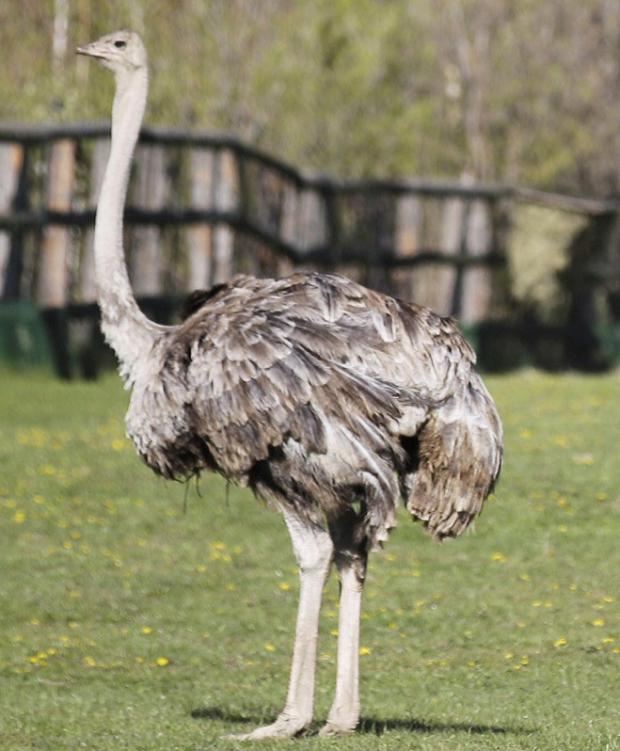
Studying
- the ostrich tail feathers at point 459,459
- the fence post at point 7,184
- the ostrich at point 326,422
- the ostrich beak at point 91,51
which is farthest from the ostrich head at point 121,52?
the fence post at point 7,184

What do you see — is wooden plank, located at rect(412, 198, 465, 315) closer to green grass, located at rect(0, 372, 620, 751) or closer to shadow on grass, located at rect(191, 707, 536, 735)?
green grass, located at rect(0, 372, 620, 751)

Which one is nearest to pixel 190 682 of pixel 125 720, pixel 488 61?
pixel 125 720

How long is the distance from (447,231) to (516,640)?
1357 cm

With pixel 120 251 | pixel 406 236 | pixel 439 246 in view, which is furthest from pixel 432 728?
pixel 439 246

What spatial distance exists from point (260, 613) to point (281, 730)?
2.71 m

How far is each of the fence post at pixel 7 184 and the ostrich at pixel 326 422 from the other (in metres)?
10.0

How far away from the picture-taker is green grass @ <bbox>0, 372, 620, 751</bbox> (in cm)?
787

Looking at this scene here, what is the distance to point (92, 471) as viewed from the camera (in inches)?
526

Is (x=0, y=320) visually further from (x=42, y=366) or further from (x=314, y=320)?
(x=314, y=320)

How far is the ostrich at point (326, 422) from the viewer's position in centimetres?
721

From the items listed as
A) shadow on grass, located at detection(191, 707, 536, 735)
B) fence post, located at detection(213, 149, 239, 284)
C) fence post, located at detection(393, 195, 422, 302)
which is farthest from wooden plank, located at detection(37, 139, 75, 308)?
shadow on grass, located at detection(191, 707, 536, 735)

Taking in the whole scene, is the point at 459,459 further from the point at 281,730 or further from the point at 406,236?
the point at 406,236

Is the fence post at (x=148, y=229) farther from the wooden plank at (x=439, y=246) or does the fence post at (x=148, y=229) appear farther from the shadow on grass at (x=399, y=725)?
the shadow on grass at (x=399, y=725)

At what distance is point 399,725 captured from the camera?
25.4ft
